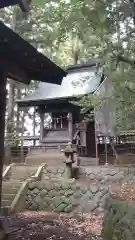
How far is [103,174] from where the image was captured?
47.1 ft

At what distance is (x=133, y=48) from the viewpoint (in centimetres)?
677

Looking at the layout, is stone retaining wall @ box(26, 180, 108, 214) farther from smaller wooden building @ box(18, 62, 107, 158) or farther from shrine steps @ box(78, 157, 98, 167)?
smaller wooden building @ box(18, 62, 107, 158)

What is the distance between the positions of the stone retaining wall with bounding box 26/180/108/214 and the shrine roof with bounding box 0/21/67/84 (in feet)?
24.3

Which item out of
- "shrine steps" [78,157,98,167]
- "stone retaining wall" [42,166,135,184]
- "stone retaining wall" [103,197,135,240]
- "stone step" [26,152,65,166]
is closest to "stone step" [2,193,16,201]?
"stone retaining wall" [42,166,135,184]

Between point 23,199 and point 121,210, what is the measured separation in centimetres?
604

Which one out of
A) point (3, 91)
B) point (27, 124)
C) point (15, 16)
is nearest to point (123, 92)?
point (3, 91)

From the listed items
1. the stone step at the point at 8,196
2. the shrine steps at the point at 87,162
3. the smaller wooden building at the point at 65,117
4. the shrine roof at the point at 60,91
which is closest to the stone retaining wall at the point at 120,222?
the stone step at the point at 8,196

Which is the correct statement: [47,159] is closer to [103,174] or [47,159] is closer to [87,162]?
[87,162]

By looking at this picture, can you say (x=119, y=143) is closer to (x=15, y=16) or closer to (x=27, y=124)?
(x=15, y=16)

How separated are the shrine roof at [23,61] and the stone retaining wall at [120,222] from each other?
3465 mm

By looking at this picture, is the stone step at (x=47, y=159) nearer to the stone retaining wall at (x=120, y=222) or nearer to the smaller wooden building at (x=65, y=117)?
the smaller wooden building at (x=65, y=117)

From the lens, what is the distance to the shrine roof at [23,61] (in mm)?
3029

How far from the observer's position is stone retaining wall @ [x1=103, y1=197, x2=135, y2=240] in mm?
6097

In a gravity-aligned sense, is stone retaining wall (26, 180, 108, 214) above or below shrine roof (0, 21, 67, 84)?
below
